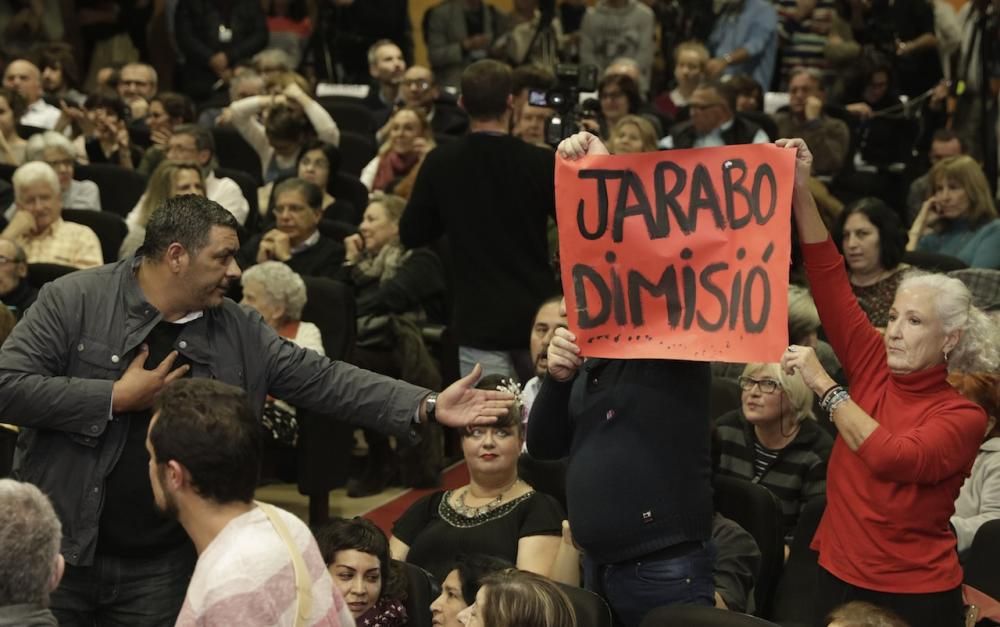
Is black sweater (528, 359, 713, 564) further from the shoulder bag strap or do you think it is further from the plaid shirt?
the plaid shirt

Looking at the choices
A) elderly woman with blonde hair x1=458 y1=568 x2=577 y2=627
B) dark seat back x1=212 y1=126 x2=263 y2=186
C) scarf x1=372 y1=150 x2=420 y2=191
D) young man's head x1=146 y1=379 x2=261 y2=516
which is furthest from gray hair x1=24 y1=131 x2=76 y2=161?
young man's head x1=146 y1=379 x2=261 y2=516

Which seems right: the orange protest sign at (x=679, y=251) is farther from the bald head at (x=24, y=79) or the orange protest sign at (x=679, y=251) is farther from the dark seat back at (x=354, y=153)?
the bald head at (x=24, y=79)

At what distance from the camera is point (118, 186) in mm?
8516

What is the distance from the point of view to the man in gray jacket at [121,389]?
11.5 ft

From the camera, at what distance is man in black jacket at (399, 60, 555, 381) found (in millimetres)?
5676

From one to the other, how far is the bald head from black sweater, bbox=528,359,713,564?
695cm

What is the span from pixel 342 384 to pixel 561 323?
141 cm

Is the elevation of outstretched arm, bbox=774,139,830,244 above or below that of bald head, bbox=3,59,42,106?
above

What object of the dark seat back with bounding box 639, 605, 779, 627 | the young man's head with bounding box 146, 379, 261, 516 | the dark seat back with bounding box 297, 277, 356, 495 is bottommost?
the dark seat back with bounding box 297, 277, 356, 495

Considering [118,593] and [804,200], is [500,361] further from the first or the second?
[118,593]

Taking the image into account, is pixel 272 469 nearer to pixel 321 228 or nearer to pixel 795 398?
pixel 321 228

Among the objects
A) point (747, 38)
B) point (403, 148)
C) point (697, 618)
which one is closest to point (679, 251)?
point (697, 618)

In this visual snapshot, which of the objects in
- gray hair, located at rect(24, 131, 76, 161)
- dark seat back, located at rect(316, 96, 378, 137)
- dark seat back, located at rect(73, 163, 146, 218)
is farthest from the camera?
dark seat back, located at rect(316, 96, 378, 137)

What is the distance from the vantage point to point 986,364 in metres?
3.67
